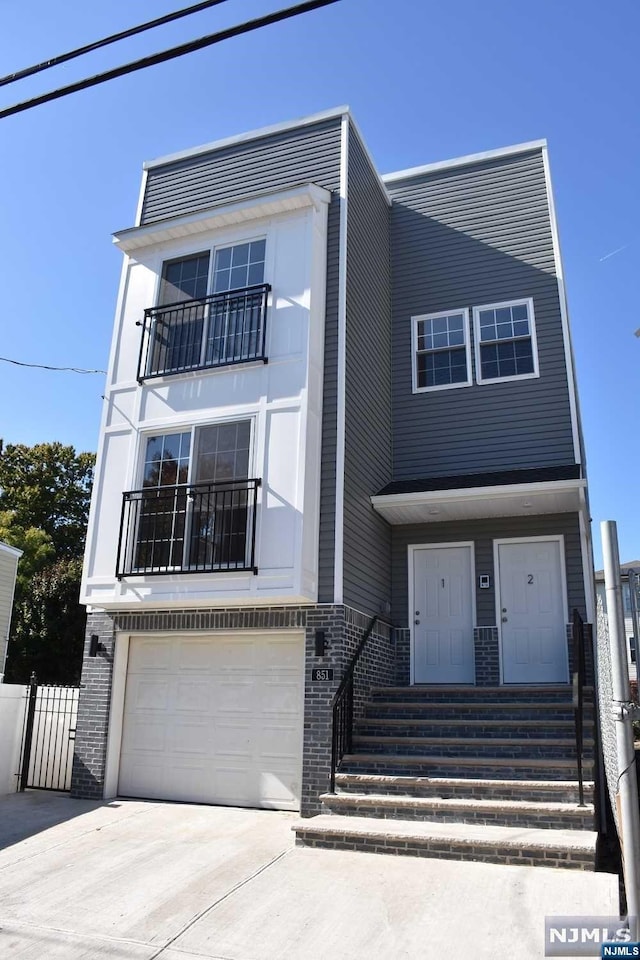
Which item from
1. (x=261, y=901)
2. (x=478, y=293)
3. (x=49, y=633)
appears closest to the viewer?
(x=261, y=901)

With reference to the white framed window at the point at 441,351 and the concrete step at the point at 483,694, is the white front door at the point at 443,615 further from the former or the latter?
the white framed window at the point at 441,351

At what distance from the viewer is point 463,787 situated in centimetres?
683

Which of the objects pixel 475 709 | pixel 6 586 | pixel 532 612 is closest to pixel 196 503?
pixel 475 709

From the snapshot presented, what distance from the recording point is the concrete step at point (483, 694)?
8.55m

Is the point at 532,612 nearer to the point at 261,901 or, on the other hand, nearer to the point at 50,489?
the point at 261,901

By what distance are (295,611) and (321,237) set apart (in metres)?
4.85

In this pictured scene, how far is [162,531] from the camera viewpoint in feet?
29.7

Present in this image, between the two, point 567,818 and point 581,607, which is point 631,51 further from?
point 567,818

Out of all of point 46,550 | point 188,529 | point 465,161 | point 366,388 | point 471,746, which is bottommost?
point 471,746

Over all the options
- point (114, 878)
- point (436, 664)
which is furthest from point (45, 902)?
point (436, 664)

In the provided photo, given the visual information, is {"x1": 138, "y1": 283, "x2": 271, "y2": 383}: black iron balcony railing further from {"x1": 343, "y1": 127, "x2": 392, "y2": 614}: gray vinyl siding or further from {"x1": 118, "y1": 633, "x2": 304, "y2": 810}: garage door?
{"x1": 118, "y1": 633, "x2": 304, "y2": 810}: garage door

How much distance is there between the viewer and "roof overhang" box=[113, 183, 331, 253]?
9.60m

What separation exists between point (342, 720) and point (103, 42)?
21.1ft

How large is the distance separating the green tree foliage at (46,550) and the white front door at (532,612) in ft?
42.2
